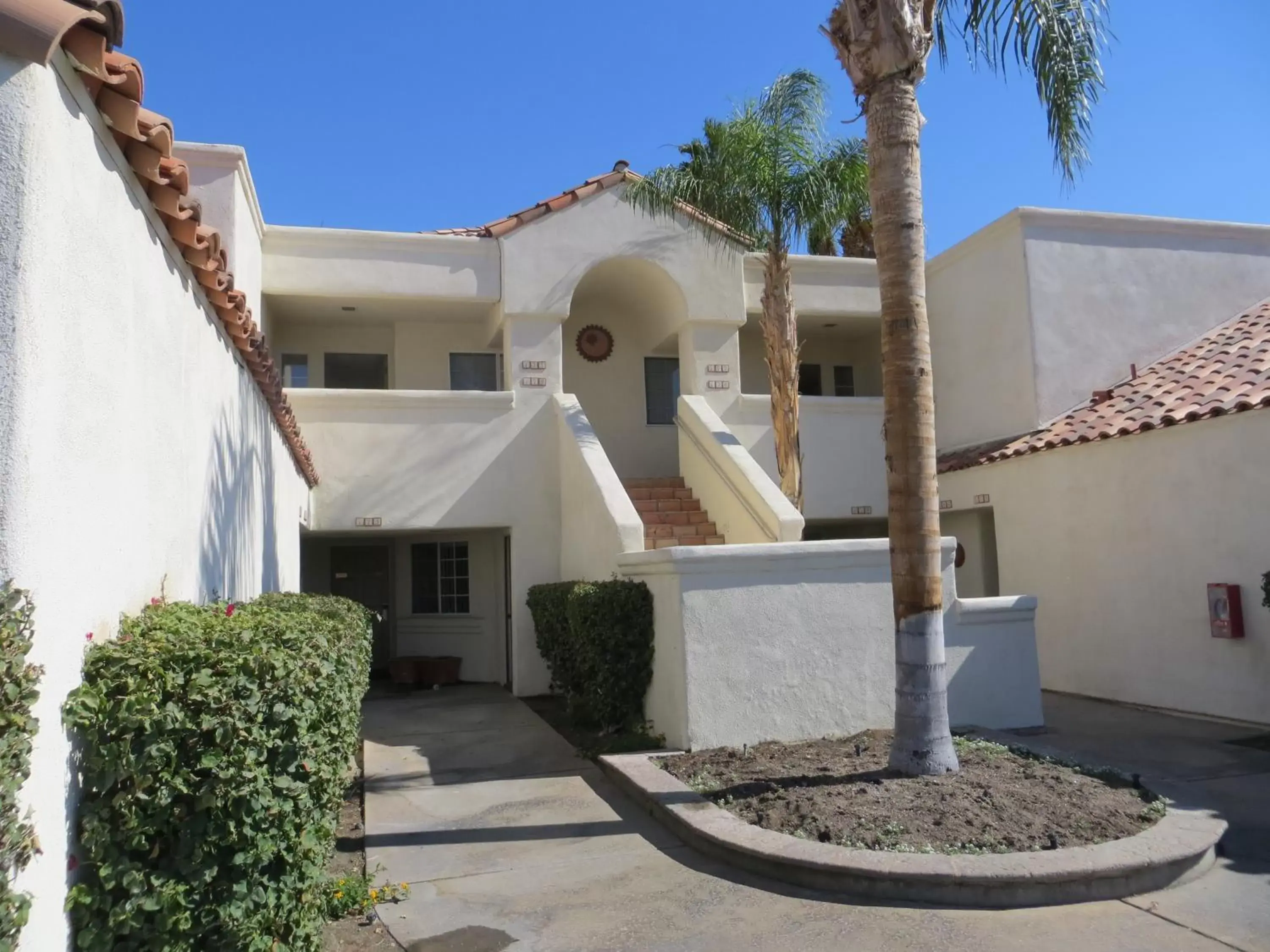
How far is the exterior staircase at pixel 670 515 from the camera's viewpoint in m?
12.7

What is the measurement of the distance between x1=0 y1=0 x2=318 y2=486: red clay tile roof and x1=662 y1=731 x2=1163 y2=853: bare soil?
187 inches

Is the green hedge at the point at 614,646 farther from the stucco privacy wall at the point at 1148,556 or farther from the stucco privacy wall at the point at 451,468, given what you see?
the stucco privacy wall at the point at 1148,556

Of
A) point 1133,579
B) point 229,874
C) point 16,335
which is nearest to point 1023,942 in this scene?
point 229,874

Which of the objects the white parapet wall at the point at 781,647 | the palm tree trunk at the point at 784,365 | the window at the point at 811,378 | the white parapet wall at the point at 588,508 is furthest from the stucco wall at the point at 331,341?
the white parapet wall at the point at 781,647

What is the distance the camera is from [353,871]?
20.2 feet

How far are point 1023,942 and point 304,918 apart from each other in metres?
3.40

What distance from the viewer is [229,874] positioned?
3.54 meters

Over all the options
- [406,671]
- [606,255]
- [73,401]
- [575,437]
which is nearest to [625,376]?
[606,255]

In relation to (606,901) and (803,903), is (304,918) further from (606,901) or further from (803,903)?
(803,903)

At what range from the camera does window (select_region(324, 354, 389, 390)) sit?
15.8 meters

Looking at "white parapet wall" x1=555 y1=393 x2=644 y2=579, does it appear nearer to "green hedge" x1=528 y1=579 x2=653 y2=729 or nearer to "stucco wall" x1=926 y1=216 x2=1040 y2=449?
"green hedge" x1=528 y1=579 x2=653 y2=729

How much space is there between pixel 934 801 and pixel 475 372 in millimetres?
11283

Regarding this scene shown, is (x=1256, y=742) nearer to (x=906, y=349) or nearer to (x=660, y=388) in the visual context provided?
(x=906, y=349)

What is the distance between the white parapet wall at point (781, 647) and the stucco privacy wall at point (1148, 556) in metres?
2.58
